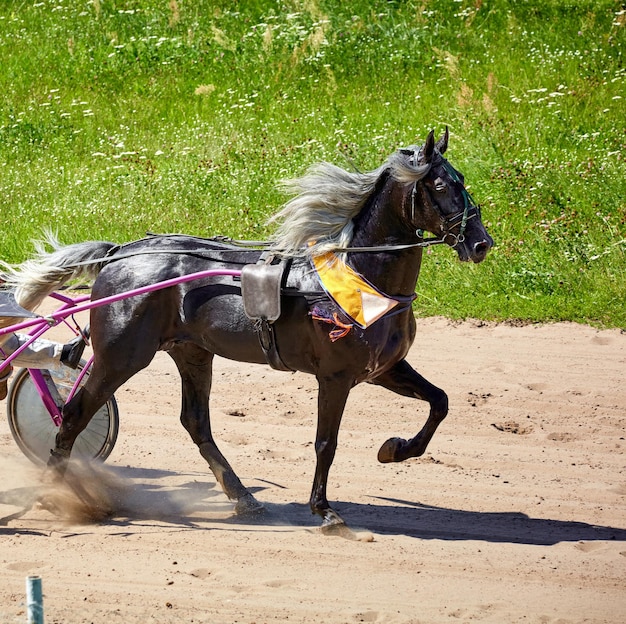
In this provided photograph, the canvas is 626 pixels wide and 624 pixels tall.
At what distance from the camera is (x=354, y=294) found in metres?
5.51

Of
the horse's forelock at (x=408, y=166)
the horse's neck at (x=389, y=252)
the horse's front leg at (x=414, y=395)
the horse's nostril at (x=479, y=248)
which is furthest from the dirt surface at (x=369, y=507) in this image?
the horse's forelock at (x=408, y=166)

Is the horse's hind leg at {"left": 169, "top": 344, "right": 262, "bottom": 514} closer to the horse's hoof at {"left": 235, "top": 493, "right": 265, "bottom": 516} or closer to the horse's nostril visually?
the horse's hoof at {"left": 235, "top": 493, "right": 265, "bottom": 516}

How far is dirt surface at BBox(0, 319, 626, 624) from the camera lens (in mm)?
4777

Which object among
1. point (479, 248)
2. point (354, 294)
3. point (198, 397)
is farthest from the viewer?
point (198, 397)

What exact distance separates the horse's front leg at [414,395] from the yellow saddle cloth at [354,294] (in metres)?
0.53

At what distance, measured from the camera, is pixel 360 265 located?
5590mm

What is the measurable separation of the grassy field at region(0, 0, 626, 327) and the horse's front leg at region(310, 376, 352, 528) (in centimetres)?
391

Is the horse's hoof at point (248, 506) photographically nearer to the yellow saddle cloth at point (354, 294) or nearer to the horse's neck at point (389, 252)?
the yellow saddle cloth at point (354, 294)

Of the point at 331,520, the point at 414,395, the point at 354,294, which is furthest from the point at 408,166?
the point at 331,520

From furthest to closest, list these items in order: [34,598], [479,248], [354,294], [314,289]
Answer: [314,289] → [354,294] → [479,248] → [34,598]

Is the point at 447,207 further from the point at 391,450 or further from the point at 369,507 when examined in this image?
the point at 369,507

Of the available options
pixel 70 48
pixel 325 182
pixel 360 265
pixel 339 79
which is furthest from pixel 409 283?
pixel 70 48

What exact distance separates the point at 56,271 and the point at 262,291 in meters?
1.37

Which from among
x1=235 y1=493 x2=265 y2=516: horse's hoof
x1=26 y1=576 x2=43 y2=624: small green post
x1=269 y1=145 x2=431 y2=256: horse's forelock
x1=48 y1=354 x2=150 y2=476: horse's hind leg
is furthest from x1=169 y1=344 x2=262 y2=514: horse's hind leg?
x1=26 y1=576 x2=43 y2=624: small green post
